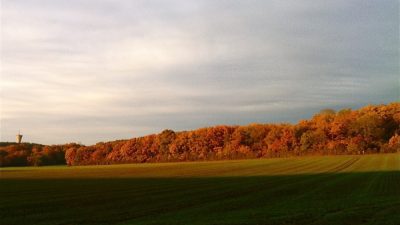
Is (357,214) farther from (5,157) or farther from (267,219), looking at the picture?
(5,157)

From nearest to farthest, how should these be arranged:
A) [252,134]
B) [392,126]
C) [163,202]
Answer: [163,202]
[392,126]
[252,134]

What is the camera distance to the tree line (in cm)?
14100

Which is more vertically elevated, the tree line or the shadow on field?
the tree line

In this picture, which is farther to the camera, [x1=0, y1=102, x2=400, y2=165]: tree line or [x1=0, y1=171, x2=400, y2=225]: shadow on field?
[x1=0, y1=102, x2=400, y2=165]: tree line

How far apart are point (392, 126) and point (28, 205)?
135m

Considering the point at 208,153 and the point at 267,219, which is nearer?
the point at 267,219

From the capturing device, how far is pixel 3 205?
112 feet

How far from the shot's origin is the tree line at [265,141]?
141 meters

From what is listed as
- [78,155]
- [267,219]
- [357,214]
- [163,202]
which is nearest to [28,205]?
[163,202]

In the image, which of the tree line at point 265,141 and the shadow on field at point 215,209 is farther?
the tree line at point 265,141

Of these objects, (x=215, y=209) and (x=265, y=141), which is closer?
(x=215, y=209)

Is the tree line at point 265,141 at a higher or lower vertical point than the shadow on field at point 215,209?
higher

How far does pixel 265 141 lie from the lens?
159 metres

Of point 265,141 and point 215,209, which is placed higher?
point 265,141
